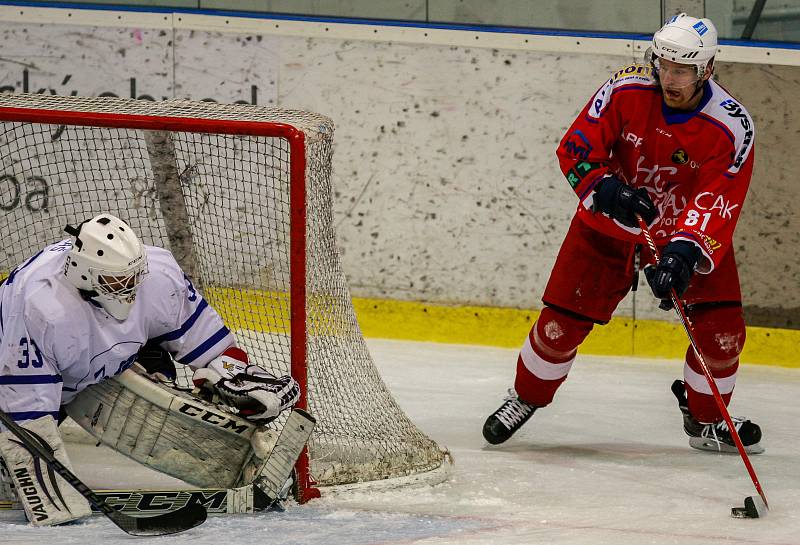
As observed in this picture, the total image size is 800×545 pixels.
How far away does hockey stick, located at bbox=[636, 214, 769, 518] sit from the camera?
3.03 meters

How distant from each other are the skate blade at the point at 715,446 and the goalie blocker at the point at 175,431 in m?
1.27

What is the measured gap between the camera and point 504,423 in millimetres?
3701

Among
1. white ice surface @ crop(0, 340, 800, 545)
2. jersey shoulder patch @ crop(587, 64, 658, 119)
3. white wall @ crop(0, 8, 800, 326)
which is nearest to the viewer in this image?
white ice surface @ crop(0, 340, 800, 545)

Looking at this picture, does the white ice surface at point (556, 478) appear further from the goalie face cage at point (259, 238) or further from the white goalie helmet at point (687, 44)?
the white goalie helmet at point (687, 44)

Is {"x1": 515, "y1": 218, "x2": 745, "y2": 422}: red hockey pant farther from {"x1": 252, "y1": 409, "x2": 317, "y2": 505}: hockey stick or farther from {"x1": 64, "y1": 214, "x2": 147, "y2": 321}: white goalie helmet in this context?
{"x1": 64, "y1": 214, "x2": 147, "y2": 321}: white goalie helmet

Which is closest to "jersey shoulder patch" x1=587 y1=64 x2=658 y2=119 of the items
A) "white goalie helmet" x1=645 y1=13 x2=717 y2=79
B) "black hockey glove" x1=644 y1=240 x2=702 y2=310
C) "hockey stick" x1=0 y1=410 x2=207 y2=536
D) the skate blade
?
"white goalie helmet" x1=645 y1=13 x2=717 y2=79

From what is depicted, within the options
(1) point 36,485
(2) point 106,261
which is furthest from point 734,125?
(1) point 36,485

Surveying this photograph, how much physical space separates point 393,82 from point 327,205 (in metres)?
1.78

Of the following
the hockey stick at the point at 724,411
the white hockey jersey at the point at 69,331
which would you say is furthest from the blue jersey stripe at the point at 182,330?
the hockey stick at the point at 724,411

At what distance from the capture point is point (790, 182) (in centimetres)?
474

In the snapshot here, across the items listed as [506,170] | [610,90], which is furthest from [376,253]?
[610,90]

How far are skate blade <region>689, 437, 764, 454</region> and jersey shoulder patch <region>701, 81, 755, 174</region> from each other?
761 millimetres

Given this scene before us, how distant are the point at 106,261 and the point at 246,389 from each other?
420 millimetres

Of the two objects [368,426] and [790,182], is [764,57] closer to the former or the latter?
[790,182]
